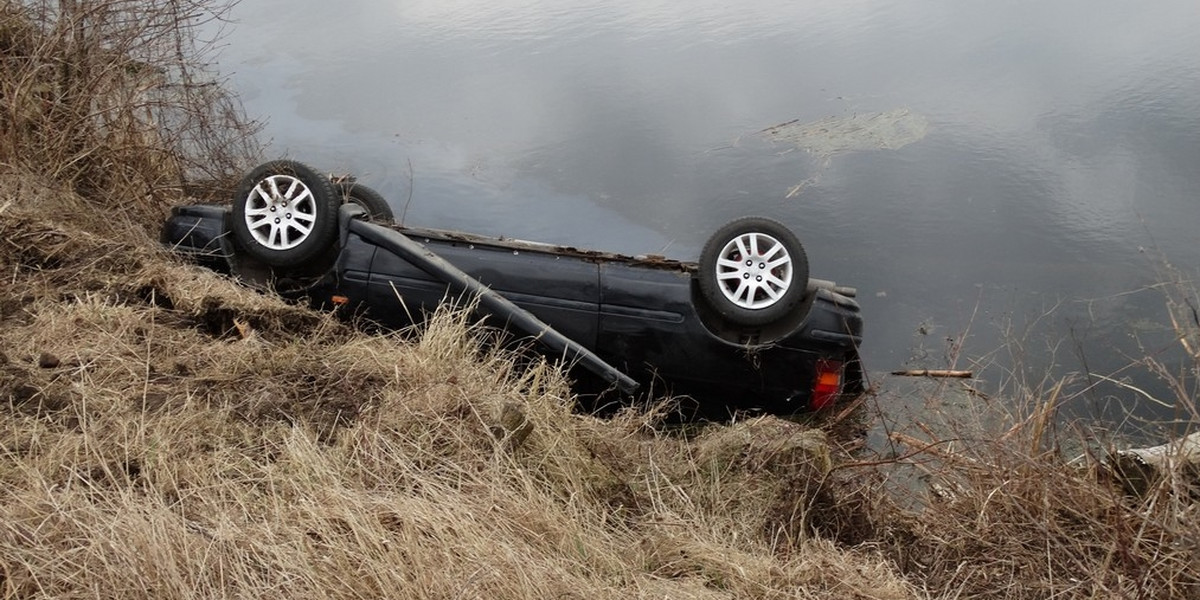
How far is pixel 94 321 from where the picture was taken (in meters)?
5.59

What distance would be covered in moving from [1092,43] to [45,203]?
1232 cm

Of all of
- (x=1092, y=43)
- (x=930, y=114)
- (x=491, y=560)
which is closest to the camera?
(x=491, y=560)

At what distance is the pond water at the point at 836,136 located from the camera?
9984mm

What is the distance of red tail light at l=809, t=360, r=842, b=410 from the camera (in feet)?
21.2

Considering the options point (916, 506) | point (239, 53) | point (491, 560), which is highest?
point (239, 53)

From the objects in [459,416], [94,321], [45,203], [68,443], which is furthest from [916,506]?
[45,203]

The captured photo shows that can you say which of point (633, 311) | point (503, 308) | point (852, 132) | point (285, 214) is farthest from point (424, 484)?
point (852, 132)

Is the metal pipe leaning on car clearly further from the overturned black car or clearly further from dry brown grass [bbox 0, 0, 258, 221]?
dry brown grass [bbox 0, 0, 258, 221]

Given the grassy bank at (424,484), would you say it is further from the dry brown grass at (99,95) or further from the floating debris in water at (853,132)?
the floating debris in water at (853,132)

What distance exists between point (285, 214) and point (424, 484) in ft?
10.1

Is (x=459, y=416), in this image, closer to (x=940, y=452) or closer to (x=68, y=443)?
(x=68, y=443)

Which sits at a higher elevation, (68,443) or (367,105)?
(367,105)

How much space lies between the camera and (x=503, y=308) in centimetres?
624

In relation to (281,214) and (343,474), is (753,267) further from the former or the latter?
(343,474)
